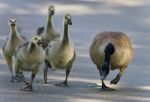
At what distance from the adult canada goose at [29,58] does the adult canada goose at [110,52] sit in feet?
2.53

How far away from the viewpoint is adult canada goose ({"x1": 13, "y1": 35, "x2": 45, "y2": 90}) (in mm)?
10078

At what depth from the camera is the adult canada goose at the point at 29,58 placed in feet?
33.1

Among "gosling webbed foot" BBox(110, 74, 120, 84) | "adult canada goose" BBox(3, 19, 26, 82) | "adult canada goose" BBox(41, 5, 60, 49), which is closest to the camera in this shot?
"gosling webbed foot" BBox(110, 74, 120, 84)

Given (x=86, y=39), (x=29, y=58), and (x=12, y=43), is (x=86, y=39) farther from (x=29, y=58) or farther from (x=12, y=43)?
(x=29, y=58)

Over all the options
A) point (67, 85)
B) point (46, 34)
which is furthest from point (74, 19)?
point (67, 85)

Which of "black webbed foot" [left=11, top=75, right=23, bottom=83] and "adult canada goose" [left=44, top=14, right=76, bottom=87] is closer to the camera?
"adult canada goose" [left=44, top=14, right=76, bottom=87]

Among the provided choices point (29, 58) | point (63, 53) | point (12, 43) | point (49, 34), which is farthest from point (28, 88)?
point (49, 34)

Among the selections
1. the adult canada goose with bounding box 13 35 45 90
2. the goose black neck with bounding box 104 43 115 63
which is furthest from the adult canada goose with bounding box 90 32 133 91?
the adult canada goose with bounding box 13 35 45 90

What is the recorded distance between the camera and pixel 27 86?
10.4 m

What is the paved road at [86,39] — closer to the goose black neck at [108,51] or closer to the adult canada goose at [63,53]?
the adult canada goose at [63,53]

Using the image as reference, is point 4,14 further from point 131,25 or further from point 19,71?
point 19,71

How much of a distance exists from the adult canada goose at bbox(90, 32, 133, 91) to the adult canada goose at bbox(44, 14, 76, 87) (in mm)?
357

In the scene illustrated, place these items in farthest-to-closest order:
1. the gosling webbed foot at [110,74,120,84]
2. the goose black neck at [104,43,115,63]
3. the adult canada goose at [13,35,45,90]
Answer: the gosling webbed foot at [110,74,120,84], the adult canada goose at [13,35,45,90], the goose black neck at [104,43,115,63]

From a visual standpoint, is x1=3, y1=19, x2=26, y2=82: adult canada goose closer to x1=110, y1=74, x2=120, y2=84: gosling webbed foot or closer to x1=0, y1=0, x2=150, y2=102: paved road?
x1=0, y1=0, x2=150, y2=102: paved road
